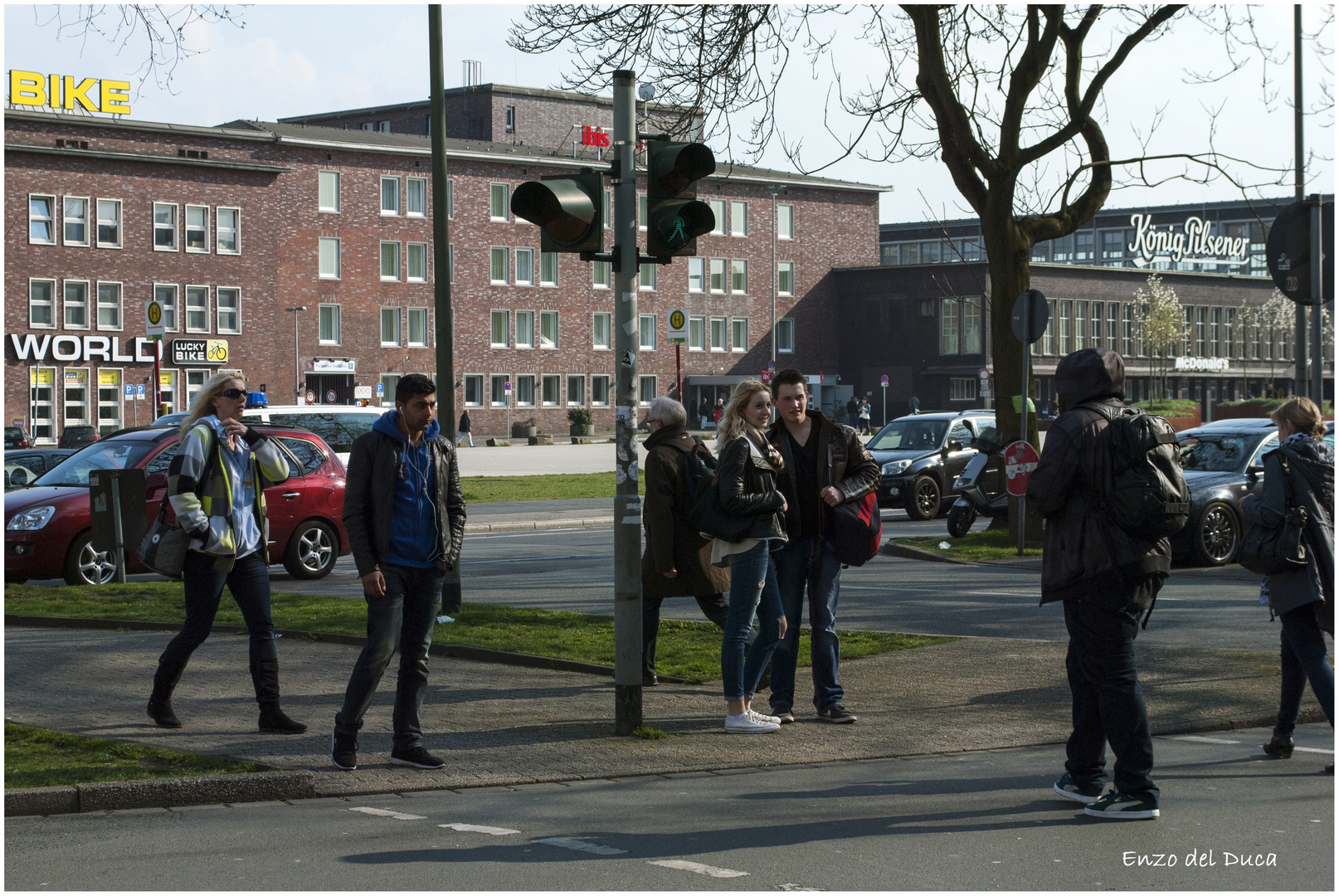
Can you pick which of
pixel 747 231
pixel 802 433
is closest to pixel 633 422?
pixel 802 433

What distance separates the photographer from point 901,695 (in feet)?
30.8

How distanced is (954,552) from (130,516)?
930 centimetres

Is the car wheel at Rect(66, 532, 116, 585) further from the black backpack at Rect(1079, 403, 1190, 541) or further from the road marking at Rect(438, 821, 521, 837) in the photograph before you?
the black backpack at Rect(1079, 403, 1190, 541)

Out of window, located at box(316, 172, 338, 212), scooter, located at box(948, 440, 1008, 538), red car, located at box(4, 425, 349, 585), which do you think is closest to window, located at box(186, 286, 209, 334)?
window, located at box(316, 172, 338, 212)

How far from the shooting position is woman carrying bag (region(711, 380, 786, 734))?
8.05 m

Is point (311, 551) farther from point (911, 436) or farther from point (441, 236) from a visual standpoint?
point (911, 436)

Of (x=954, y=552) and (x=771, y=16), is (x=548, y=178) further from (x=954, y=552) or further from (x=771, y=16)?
(x=954, y=552)

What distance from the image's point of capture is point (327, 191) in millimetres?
70938

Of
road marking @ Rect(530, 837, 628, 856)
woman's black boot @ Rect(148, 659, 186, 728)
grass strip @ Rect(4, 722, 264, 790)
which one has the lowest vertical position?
road marking @ Rect(530, 837, 628, 856)

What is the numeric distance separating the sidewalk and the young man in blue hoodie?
25 cm

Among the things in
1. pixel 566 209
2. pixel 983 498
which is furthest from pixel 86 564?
pixel 983 498

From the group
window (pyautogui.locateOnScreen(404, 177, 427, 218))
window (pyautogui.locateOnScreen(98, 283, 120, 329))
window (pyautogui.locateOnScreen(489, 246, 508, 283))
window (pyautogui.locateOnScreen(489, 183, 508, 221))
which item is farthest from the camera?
window (pyautogui.locateOnScreen(489, 246, 508, 283))

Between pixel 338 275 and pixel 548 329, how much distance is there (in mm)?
11603

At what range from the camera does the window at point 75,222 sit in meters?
61.8
